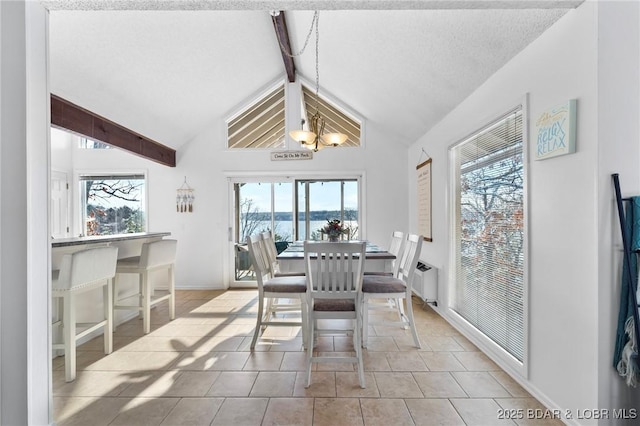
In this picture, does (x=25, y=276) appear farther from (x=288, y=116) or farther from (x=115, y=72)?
(x=288, y=116)

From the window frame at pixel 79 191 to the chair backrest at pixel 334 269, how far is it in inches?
156

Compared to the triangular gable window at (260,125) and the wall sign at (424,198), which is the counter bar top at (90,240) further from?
the wall sign at (424,198)

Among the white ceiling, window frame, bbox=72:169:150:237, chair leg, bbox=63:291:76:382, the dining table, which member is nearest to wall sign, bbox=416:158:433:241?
the white ceiling

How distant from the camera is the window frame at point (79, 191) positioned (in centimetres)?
516

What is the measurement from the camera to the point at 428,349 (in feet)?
9.02

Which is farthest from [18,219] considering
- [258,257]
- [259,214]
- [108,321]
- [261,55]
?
[259,214]

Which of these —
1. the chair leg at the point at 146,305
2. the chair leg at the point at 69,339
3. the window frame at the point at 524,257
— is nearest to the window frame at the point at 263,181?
the window frame at the point at 524,257

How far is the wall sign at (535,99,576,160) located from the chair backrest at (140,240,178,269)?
341 centimetres

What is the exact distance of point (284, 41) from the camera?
388 cm

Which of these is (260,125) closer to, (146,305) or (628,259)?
(146,305)

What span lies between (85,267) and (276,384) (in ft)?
5.64

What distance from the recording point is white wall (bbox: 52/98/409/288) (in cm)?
513

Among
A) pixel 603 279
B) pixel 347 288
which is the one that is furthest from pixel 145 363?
pixel 603 279

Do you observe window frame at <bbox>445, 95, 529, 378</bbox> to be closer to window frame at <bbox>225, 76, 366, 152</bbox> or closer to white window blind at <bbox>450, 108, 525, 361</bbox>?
white window blind at <bbox>450, 108, 525, 361</bbox>
